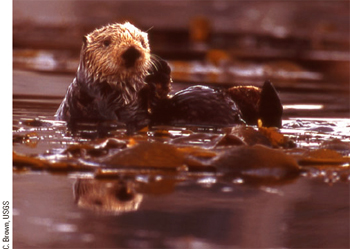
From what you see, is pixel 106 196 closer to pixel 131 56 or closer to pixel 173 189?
pixel 173 189

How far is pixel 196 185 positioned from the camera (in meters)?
3.07

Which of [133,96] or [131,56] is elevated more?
[131,56]

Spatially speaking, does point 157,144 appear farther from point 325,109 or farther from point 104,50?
point 325,109

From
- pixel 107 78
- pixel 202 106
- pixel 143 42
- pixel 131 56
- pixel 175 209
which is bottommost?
pixel 175 209

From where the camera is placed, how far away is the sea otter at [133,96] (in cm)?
460

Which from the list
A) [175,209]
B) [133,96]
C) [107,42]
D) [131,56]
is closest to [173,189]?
[175,209]

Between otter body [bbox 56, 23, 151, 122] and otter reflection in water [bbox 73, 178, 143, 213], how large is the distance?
1.61 meters

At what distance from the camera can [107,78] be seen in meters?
4.66

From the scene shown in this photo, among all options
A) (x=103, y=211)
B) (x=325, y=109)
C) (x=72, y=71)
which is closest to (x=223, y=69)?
(x=72, y=71)

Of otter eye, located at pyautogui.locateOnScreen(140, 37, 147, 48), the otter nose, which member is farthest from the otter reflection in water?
otter eye, located at pyautogui.locateOnScreen(140, 37, 147, 48)

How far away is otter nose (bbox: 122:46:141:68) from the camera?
14.5 feet

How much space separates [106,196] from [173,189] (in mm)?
270

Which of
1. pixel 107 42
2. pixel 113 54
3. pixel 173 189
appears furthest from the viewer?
pixel 107 42

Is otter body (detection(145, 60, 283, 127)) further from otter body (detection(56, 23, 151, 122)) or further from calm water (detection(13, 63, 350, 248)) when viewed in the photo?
calm water (detection(13, 63, 350, 248))
